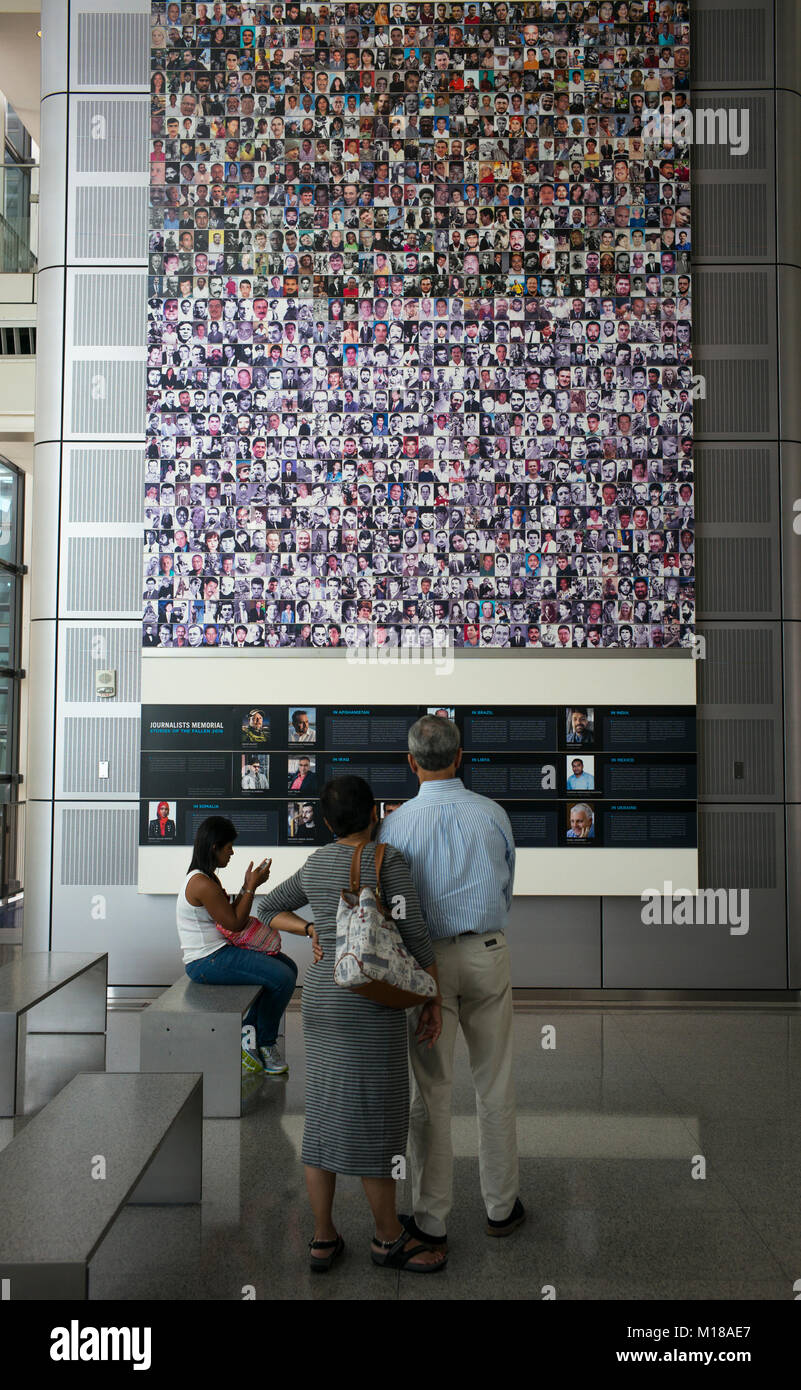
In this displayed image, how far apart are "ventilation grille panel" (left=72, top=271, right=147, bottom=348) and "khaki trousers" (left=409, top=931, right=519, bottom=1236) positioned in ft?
19.9

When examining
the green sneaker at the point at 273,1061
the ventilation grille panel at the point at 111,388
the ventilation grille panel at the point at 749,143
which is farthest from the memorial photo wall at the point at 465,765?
the ventilation grille panel at the point at 749,143

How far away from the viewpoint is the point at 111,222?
8.23m

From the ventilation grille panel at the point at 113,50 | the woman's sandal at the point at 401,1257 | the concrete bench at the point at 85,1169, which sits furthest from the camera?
the ventilation grille panel at the point at 113,50

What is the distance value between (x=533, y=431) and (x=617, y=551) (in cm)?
110

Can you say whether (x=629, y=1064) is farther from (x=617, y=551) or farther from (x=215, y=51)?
(x=215, y=51)

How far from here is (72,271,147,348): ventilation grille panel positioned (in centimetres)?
817

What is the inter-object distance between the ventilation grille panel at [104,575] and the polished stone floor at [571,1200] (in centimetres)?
333

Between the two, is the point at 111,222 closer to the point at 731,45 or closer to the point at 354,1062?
the point at 731,45

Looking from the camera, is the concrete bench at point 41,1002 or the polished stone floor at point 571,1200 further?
the concrete bench at point 41,1002

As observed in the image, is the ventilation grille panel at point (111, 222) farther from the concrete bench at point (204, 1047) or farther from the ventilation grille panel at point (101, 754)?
the concrete bench at point (204, 1047)

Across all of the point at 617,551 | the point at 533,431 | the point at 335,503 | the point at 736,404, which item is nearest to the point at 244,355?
the point at 335,503

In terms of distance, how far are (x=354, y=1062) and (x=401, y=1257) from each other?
0.74 metres

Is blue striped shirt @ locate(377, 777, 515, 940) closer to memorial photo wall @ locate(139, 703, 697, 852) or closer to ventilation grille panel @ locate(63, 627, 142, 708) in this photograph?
memorial photo wall @ locate(139, 703, 697, 852)

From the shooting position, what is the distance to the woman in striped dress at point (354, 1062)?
3.53 m
